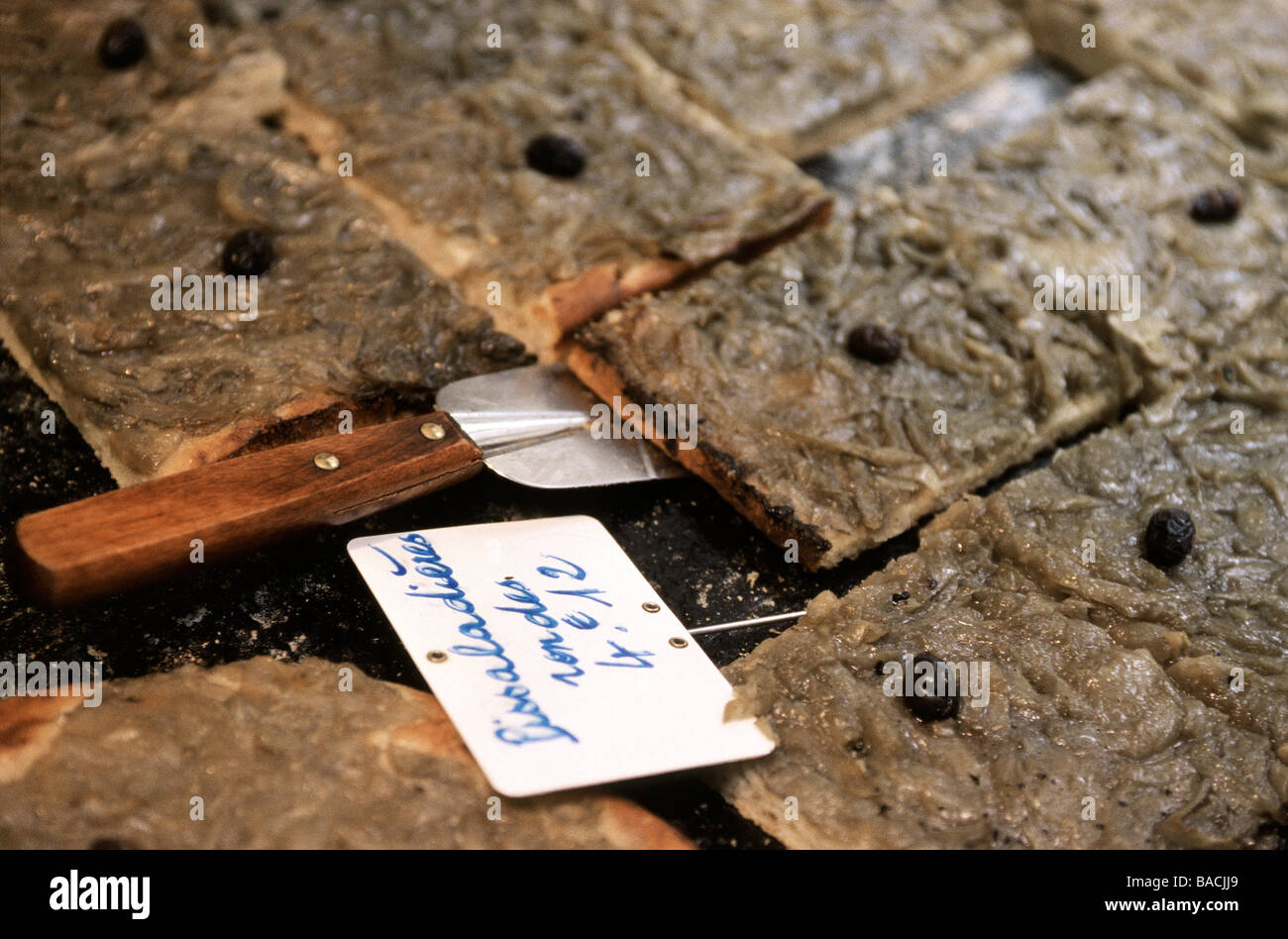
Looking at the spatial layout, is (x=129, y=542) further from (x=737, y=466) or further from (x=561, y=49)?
(x=561, y=49)

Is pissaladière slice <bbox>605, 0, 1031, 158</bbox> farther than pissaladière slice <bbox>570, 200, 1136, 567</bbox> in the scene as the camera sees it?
Yes

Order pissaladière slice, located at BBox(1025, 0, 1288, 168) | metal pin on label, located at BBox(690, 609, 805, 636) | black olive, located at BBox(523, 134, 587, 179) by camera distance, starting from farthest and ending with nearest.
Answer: pissaladière slice, located at BBox(1025, 0, 1288, 168) < black olive, located at BBox(523, 134, 587, 179) < metal pin on label, located at BBox(690, 609, 805, 636)

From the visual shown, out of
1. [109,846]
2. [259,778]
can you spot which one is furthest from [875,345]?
[109,846]

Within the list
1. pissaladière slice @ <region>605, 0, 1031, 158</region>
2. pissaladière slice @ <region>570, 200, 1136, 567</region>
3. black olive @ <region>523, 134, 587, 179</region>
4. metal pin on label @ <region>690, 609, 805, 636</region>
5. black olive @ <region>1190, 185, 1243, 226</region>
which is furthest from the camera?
pissaladière slice @ <region>605, 0, 1031, 158</region>

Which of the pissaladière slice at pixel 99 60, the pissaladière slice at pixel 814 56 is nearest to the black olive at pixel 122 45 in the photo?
the pissaladière slice at pixel 99 60

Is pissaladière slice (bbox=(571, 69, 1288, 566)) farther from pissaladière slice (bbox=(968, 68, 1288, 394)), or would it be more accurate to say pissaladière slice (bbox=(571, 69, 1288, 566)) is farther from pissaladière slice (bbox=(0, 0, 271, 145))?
pissaladière slice (bbox=(0, 0, 271, 145))

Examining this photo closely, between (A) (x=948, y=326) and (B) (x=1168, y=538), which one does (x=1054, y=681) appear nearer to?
(B) (x=1168, y=538)

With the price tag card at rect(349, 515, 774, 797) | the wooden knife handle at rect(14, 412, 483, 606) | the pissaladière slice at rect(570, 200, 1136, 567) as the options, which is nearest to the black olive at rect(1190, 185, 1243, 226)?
the pissaladière slice at rect(570, 200, 1136, 567)
